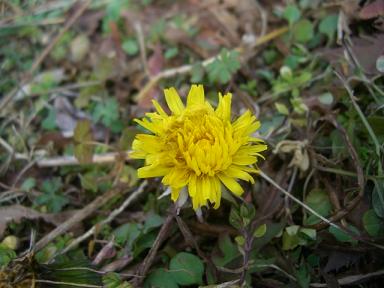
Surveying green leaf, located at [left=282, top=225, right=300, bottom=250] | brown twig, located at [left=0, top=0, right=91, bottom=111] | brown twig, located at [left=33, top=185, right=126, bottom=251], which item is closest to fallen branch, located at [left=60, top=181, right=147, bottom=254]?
brown twig, located at [left=33, top=185, right=126, bottom=251]

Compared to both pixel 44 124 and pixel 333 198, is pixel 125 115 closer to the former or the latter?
pixel 44 124

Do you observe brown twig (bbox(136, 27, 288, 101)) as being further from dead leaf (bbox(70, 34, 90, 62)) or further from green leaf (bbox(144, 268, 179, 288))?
green leaf (bbox(144, 268, 179, 288))

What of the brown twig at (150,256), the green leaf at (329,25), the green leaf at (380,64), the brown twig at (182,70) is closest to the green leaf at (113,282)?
the brown twig at (150,256)

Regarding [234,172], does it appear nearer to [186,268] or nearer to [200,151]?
[200,151]

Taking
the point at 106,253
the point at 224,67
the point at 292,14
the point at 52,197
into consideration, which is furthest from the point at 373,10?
the point at 52,197

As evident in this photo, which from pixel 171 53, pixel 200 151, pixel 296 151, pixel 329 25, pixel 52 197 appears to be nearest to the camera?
pixel 200 151

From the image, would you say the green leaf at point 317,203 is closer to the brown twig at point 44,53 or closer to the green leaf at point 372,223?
the green leaf at point 372,223
